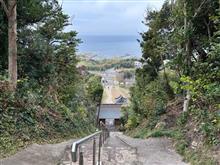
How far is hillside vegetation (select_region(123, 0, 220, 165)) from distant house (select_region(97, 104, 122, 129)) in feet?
90.3

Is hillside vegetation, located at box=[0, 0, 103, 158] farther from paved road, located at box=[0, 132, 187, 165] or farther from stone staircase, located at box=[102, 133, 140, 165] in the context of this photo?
stone staircase, located at box=[102, 133, 140, 165]

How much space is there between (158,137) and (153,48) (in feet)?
36.4

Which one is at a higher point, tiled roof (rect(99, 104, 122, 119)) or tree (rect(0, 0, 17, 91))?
tree (rect(0, 0, 17, 91))

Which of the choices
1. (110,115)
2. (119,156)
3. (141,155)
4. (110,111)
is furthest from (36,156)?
(110,111)

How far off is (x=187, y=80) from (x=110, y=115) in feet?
155

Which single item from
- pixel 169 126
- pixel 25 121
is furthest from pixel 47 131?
→ pixel 169 126

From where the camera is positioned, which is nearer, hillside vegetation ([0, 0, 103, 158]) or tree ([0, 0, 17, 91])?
hillside vegetation ([0, 0, 103, 158])

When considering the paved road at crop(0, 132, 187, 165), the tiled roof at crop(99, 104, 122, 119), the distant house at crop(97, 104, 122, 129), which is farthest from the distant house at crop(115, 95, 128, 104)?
the paved road at crop(0, 132, 187, 165)

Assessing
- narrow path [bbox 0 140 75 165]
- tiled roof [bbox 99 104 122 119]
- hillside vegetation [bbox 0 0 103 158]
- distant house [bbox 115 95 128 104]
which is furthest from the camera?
distant house [bbox 115 95 128 104]

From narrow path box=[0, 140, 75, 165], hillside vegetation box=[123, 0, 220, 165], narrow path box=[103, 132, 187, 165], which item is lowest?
narrow path box=[103, 132, 187, 165]

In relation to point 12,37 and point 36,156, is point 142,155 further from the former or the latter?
point 12,37

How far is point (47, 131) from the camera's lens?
39.5ft

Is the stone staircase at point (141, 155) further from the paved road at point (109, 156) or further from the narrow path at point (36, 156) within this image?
the narrow path at point (36, 156)

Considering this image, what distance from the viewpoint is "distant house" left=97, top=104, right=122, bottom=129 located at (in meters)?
54.2
